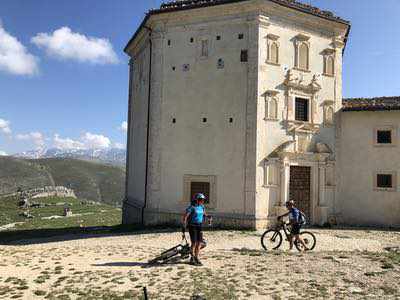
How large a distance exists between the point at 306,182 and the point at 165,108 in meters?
8.49

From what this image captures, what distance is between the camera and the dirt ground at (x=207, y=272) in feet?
29.5

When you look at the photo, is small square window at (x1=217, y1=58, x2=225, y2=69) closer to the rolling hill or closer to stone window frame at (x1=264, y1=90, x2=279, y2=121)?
stone window frame at (x1=264, y1=90, x2=279, y2=121)

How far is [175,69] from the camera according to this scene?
21.1 meters

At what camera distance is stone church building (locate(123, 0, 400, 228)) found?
773 inches

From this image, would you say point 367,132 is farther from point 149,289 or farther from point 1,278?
point 1,278

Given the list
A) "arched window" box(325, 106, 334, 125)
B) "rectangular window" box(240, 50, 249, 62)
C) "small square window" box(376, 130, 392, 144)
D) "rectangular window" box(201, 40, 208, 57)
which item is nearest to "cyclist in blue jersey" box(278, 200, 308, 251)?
"rectangular window" box(240, 50, 249, 62)

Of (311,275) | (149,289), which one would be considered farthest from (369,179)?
(149,289)

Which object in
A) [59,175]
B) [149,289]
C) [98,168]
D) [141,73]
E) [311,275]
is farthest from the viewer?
[98,168]

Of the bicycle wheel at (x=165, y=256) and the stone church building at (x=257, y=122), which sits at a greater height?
the stone church building at (x=257, y=122)

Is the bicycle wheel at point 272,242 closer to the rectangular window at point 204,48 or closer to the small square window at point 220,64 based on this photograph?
the small square window at point 220,64

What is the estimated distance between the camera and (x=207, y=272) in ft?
35.0

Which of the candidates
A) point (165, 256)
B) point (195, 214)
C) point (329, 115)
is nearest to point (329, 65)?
point (329, 115)

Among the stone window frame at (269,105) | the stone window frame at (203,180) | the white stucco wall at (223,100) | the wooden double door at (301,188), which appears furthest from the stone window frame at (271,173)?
the stone window frame at (203,180)

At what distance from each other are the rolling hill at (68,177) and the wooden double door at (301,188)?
8803 cm
